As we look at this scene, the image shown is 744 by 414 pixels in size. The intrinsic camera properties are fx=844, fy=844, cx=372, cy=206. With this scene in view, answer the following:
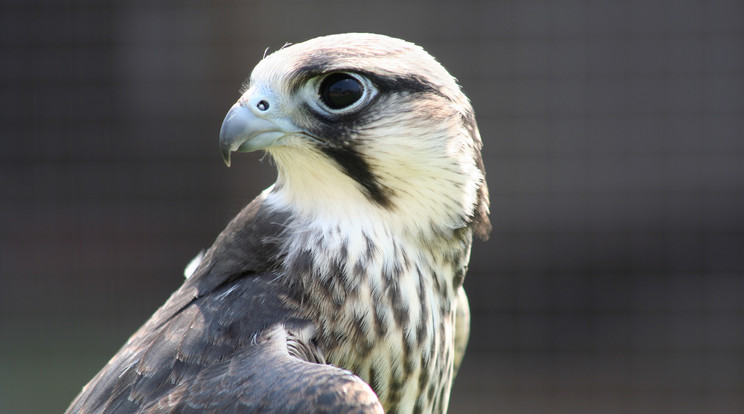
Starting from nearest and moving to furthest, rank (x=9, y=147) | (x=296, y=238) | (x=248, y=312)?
(x=248, y=312) → (x=296, y=238) → (x=9, y=147)

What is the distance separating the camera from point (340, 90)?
1680mm

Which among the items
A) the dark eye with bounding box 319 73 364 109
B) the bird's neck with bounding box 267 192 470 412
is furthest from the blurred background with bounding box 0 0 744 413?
the dark eye with bounding box 319 73 364 109

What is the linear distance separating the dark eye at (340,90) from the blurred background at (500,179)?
3555 mm

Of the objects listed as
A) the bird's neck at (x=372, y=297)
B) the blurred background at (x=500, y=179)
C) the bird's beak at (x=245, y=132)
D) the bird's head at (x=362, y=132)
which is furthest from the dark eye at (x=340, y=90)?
the blurred background at (x=500, y=179)

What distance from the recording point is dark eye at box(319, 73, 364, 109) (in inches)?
65.8

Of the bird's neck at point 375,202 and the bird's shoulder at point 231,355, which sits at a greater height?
the bird's neck at point 375,202

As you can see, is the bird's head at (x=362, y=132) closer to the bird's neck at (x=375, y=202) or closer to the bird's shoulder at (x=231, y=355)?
the bird's neck at (x=375, y=202)

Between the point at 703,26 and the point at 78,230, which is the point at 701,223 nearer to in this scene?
the point at 703,26

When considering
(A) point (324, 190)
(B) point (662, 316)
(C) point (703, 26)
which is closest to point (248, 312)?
(A) point (324, 190)

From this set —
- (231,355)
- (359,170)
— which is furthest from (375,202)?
(231,355)

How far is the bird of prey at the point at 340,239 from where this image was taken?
164 centimetres

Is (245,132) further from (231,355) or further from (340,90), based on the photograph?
(231,355)

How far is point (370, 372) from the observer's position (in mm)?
1713

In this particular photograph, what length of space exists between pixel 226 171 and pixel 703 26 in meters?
3.11
